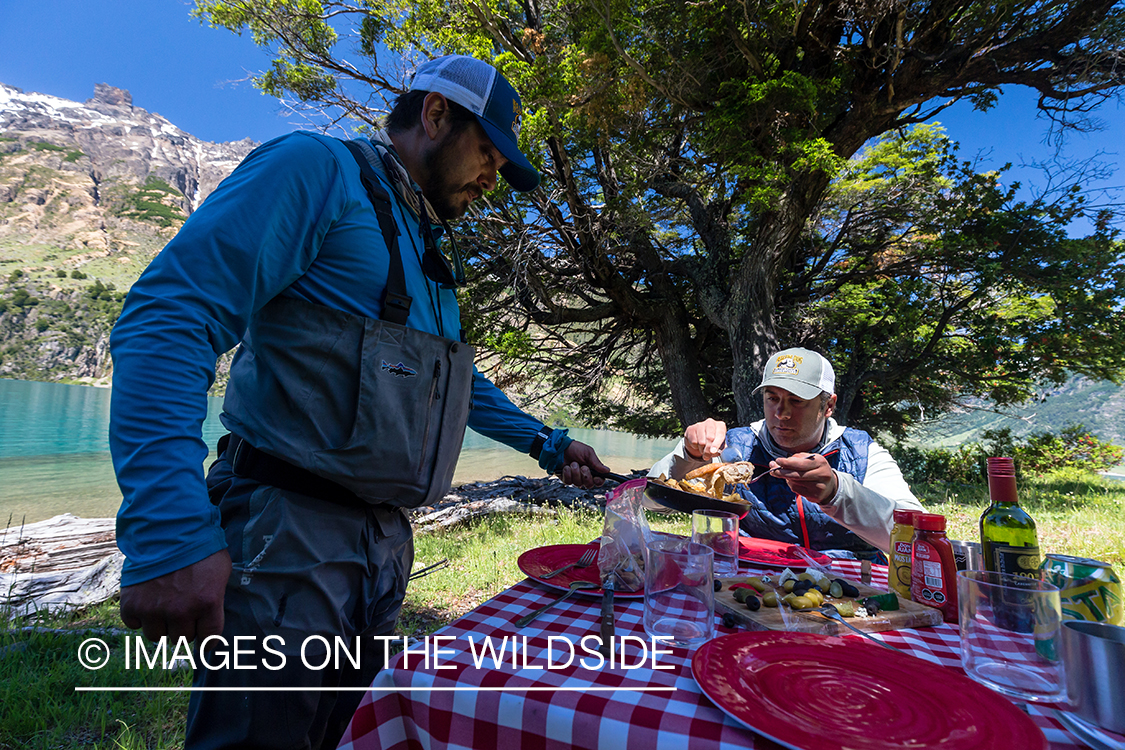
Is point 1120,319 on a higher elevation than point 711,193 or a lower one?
lower

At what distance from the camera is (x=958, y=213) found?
934cm

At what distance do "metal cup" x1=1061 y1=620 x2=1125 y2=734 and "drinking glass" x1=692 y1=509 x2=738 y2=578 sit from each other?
85cm

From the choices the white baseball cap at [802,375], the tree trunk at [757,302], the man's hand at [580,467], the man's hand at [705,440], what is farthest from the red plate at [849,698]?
the tree trunk at [757,302]

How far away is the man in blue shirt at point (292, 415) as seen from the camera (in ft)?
3.56

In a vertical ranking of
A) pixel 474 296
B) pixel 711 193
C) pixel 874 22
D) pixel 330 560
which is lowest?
pixel 330 560

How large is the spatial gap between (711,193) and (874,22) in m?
3.65

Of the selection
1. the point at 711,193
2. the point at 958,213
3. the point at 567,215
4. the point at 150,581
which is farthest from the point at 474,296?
the point at 150,581

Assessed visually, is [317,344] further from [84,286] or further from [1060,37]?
[84,286]

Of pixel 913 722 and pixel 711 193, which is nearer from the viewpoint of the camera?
pixel 913 722

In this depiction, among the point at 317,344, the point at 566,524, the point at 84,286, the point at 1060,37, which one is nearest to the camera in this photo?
the point at 317,344

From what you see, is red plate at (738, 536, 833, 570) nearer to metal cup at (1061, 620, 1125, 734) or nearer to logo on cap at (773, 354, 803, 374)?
metal cup at (1061, 620, 1125, 734)

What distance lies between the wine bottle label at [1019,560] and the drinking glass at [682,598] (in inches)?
33.2

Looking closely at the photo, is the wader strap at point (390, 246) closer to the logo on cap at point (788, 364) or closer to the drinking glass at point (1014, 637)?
the drinking glass at point (1014, 637)

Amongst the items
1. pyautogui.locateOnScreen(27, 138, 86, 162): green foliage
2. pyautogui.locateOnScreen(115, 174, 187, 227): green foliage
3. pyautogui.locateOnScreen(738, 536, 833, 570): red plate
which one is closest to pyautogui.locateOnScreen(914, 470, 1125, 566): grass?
pyautogui.locateOnScreen(738, 536, 833, 570): red plate
